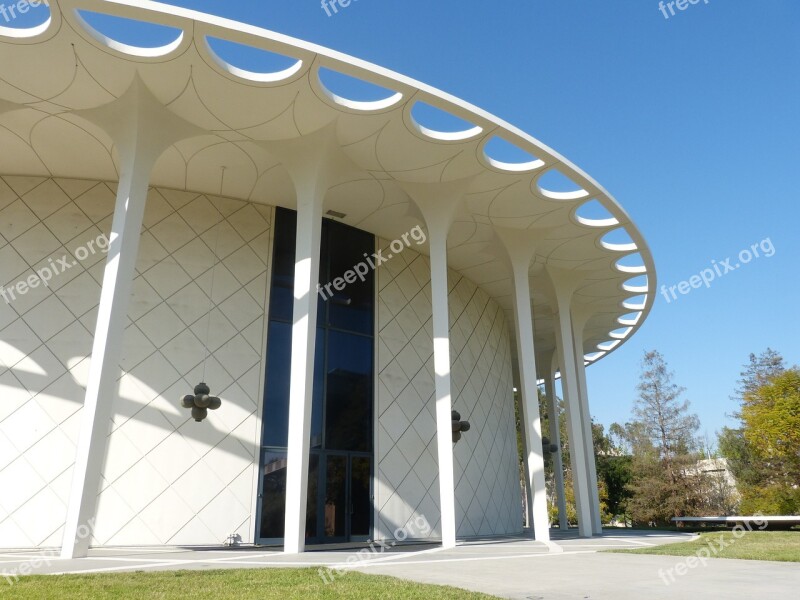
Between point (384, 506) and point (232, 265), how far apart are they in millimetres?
6787

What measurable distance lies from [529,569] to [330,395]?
7.52m

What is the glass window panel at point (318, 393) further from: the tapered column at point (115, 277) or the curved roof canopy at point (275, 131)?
the tapered column at point (115, 277)

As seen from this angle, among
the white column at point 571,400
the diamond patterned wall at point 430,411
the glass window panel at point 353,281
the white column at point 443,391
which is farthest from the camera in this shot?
the white column at point 571,400

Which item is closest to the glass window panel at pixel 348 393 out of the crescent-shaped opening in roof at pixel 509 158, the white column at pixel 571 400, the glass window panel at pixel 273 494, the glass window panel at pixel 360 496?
the glass window panel at pixel 360 496

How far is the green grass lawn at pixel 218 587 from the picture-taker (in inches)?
186

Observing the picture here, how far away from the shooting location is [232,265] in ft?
44.5

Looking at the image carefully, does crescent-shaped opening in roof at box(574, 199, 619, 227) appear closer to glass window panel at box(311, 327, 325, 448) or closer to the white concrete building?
Result: the white concrete building

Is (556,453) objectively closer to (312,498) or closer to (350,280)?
(350,280)

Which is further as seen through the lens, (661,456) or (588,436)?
(661,456)

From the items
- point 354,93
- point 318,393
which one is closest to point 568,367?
point 318,393

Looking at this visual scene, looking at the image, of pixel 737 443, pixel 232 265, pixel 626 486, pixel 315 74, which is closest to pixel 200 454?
pixel 232 265

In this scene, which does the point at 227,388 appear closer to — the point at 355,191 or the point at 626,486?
the point at 355,191

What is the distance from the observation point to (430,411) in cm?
1541

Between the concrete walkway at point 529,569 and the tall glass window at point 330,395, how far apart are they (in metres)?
3.21
